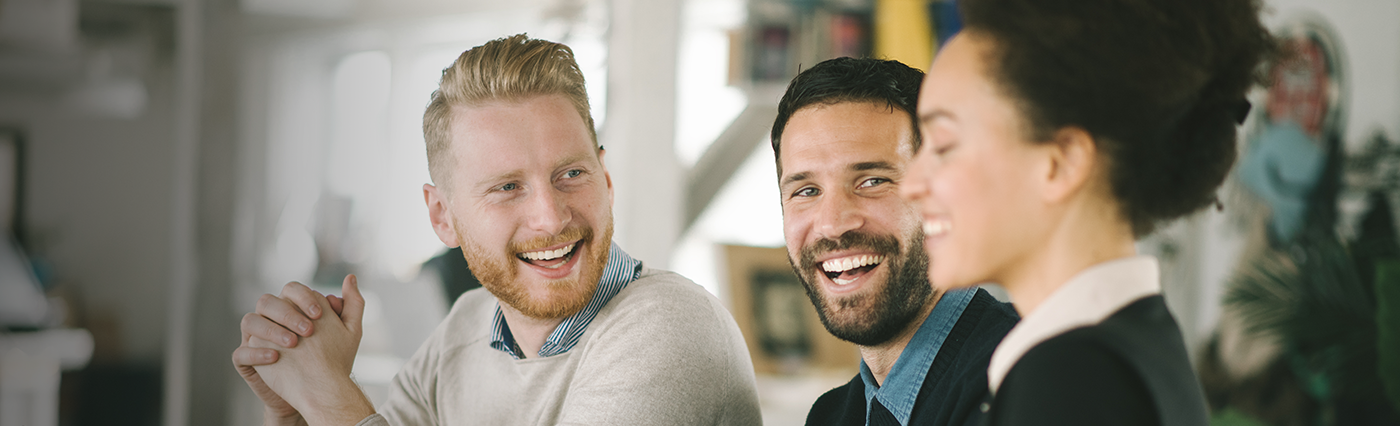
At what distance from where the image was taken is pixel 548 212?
1.04 m

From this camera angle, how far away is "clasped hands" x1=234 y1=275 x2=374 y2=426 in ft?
3.41

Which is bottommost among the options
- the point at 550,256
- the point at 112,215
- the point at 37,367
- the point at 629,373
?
the point at 37,367

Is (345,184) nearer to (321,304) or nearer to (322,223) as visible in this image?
(322,223)

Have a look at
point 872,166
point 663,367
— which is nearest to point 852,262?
point 872,166

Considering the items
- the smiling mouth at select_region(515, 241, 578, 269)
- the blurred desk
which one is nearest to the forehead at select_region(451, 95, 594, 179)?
the smiling mouth at select_region(515, 241, 578, 269)

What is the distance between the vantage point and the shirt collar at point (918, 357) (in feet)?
3.34

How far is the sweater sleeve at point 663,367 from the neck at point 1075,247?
0.52 metres

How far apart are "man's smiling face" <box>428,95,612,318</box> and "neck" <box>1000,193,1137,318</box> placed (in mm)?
576

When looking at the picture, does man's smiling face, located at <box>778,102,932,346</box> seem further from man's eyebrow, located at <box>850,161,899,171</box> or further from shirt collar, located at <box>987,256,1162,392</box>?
shirt collar, located at <box>987,256,1162,392</box>

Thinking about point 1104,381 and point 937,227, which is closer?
point 1104,381

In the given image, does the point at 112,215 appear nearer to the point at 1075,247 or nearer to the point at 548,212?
the point at 548,212

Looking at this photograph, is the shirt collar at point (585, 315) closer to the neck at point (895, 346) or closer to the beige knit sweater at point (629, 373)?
the beige knit sweater at point (629, 373)

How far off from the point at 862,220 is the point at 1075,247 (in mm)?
448

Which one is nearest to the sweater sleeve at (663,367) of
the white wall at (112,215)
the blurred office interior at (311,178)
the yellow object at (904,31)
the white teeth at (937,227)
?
the white teeth at (937,227)
